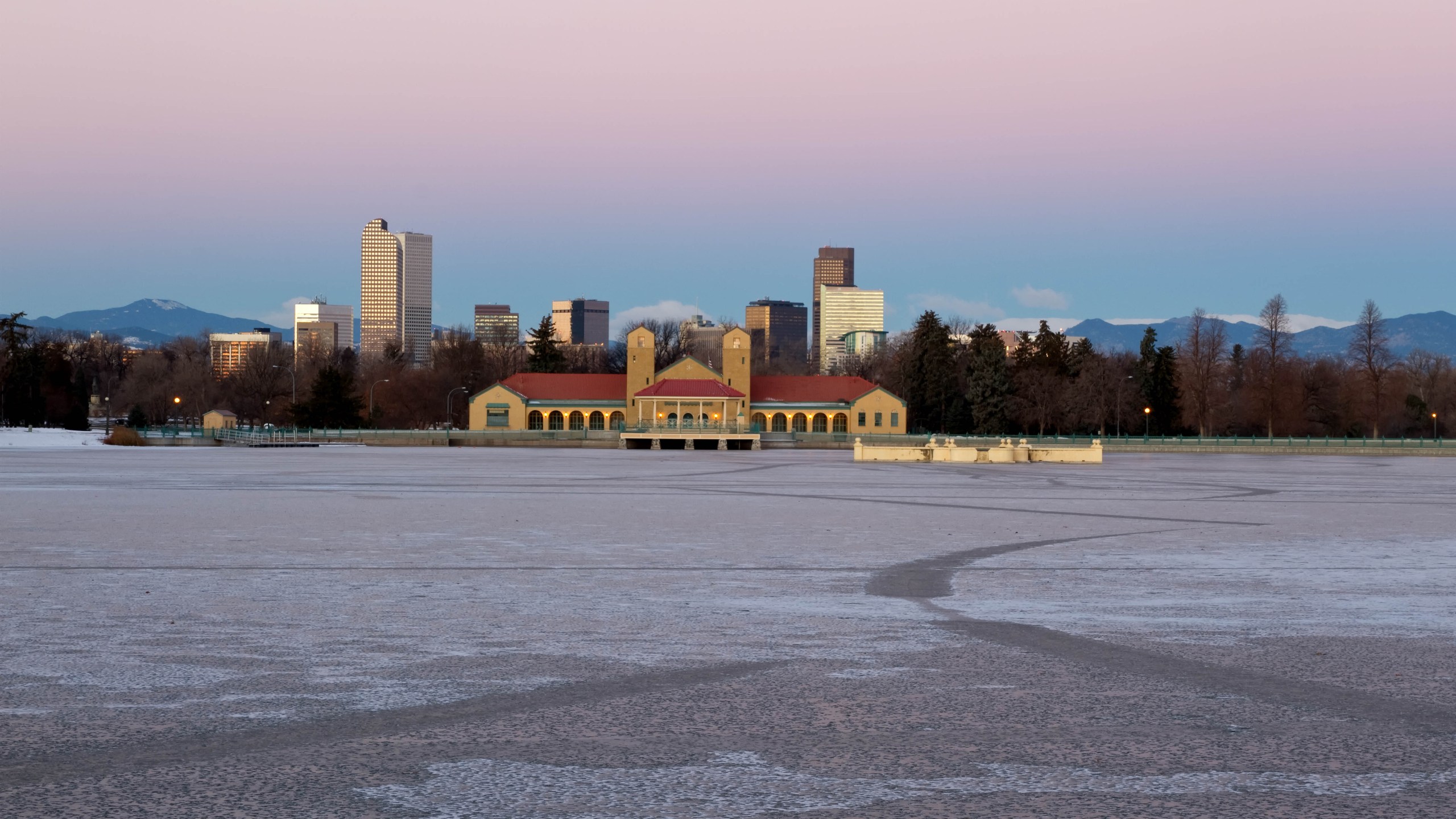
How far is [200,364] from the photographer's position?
14150 cm

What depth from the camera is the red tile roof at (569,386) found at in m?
108

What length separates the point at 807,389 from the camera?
112125mm

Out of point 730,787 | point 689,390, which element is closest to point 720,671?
point 730,787

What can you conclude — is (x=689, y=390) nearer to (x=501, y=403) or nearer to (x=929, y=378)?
(x=501, y=403)

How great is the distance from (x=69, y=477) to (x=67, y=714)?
107 ft

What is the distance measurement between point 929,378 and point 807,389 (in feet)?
41.2

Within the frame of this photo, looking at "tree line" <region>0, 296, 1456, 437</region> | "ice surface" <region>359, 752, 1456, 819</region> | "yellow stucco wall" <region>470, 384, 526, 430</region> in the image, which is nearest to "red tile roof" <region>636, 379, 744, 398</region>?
"yellow stucco wall" <region>470, 384, 526, 430</region>

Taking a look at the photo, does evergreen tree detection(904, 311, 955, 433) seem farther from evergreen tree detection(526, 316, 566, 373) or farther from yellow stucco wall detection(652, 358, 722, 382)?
evergreen tree detection(526, 316, 566, 373)

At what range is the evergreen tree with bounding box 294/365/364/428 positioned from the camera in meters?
106

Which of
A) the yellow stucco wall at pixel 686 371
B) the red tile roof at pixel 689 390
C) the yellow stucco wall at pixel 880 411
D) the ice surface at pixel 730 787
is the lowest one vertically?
the ice surface at pixel 730 787

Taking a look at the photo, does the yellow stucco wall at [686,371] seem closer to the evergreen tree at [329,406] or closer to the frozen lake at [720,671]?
the evergreen tree at [329,406]

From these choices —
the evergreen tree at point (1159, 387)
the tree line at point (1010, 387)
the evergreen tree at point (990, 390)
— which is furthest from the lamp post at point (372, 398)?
the evergreen tree at point (1159, 387)

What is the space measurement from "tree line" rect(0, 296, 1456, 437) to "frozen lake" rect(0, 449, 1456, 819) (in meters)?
92.2

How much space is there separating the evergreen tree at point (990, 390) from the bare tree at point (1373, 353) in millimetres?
28329
